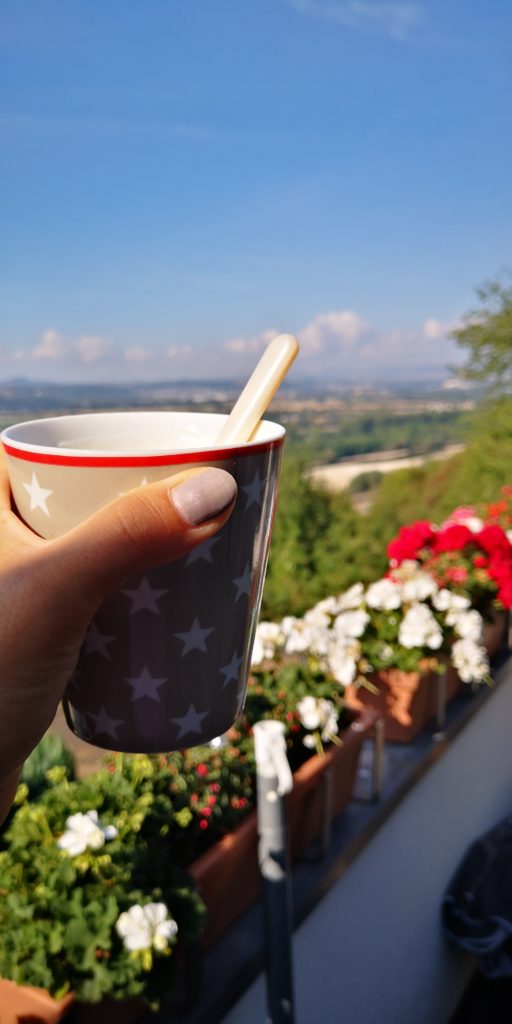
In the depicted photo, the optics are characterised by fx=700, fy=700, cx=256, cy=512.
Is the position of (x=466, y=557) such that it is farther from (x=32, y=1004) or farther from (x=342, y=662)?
(x=32, y=1004)

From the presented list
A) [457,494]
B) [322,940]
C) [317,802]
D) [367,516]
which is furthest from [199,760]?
[367,516]

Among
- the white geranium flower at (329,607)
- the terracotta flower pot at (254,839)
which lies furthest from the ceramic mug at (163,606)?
the white geranium flower at (329,607)

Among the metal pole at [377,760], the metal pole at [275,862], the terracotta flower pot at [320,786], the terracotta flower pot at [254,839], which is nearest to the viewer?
the metal pole at [275,862]

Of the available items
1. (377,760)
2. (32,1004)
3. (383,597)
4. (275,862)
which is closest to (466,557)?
(383,597)

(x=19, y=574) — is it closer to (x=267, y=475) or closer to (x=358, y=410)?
(x=267, y=475)

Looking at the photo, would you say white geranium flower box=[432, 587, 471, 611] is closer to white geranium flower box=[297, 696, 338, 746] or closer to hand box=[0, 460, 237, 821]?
white geranium flower box=[297, 696, 338, 746]

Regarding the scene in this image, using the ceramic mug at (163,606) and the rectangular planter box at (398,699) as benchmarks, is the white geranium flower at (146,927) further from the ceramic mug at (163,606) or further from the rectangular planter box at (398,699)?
the rectangular planter box at (398,699)
